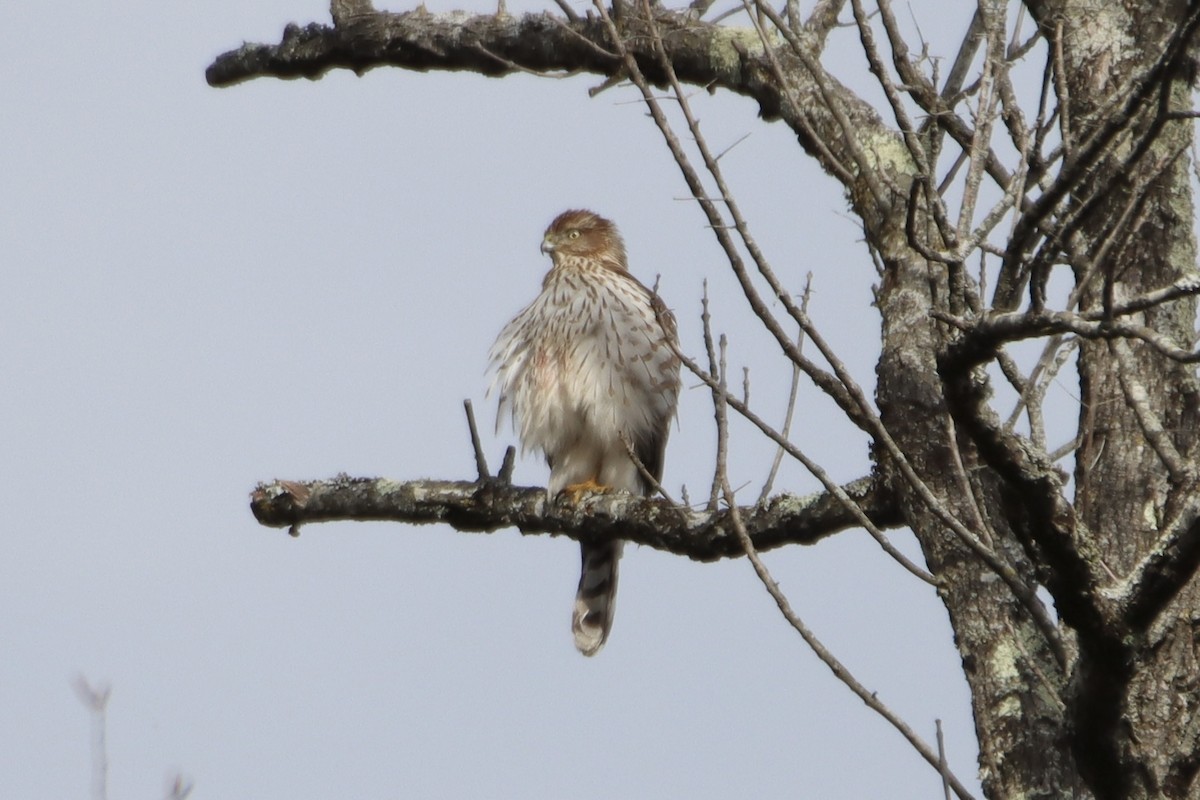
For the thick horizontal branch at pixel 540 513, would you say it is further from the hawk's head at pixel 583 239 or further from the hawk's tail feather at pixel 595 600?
the hawk's head at pixel 583 239

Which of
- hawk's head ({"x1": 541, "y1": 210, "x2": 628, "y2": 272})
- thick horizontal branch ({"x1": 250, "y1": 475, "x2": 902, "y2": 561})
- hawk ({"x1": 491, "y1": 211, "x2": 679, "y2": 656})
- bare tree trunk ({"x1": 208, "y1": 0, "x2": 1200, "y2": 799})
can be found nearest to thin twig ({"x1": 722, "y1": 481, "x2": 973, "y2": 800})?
bare tree trunk ({"x1": 208, "y1": 0, "x2": 1200, "y2": 799})

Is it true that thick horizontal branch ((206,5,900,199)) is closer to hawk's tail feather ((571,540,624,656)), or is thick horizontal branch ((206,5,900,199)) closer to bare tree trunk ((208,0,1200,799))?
bare tree trunk ((208,0,1200,799))

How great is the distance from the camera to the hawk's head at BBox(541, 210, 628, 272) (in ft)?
22.0

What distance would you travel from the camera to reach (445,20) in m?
4.41

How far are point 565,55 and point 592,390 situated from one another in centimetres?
184

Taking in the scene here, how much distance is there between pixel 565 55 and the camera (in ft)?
13.7

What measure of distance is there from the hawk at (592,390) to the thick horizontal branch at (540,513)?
1.24 meters

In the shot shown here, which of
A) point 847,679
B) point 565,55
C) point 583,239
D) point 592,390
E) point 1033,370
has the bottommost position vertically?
point 847,679

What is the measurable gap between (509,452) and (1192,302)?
2.05 meters

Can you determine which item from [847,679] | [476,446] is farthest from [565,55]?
[847,679]

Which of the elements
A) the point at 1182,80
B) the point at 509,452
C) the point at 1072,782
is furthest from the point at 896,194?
the point at 509,452

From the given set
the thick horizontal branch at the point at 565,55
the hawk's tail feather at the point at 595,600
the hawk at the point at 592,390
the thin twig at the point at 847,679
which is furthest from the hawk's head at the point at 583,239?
the thin twig at the point at 847,679

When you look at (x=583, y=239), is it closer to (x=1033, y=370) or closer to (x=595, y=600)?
(x=595, y=600)

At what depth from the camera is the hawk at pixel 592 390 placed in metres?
5.79
